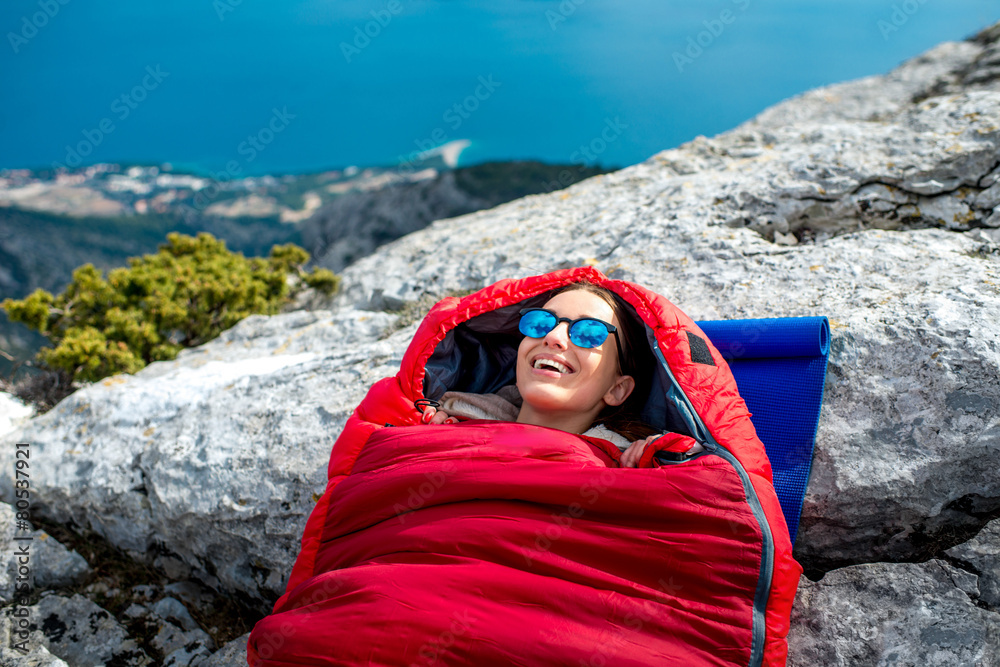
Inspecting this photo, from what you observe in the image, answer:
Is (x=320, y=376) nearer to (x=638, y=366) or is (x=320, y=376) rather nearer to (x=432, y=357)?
(x=432, y=357)

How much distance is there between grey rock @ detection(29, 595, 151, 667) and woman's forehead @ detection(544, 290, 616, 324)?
10.1ft

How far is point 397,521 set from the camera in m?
2.36

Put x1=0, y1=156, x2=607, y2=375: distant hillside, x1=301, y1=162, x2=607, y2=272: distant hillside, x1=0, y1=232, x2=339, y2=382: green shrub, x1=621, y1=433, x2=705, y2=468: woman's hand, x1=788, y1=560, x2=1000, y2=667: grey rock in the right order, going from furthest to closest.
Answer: x1=301, y1=162, x2=607, y2=272: distant hillside, x1=0, y1=156, x2=607, y2=375: distant hillside, x1=0, y1=232, x2=339, y2=382: green shrub, x1=621, y1=433, x2=705, y2=468: woman's hand, x1=788, y1=560, x2=1000, y2=667: grey rock

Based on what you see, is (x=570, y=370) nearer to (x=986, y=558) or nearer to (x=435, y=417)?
(x=435, y=417)

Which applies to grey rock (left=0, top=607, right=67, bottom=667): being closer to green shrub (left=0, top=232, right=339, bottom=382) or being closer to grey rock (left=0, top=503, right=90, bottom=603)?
grey rock (left=0, top=503, right=90, bottom=603)

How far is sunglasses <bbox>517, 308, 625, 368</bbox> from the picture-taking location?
267 cm

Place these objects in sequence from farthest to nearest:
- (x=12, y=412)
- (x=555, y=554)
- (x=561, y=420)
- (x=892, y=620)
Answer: (x=12, y=412) → (x=561, y=420) → (x=892, y=620) → (x=555, y=554)

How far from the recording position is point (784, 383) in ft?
9.52

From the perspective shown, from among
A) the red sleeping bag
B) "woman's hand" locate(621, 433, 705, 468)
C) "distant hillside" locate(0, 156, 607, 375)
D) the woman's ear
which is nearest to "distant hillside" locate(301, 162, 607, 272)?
"distant hillside" locate(0, 156, 607, 375)

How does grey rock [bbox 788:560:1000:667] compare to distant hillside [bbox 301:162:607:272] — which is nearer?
grey rock [bbox 788:560:1000:667]

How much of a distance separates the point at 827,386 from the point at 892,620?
1.12 metres

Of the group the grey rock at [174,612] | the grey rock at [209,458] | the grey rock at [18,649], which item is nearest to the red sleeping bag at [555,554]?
the grey rock at [209,458]

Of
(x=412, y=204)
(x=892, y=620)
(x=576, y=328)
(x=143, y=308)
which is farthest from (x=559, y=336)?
(x=412, y=204)

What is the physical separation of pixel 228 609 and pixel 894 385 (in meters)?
4.08
